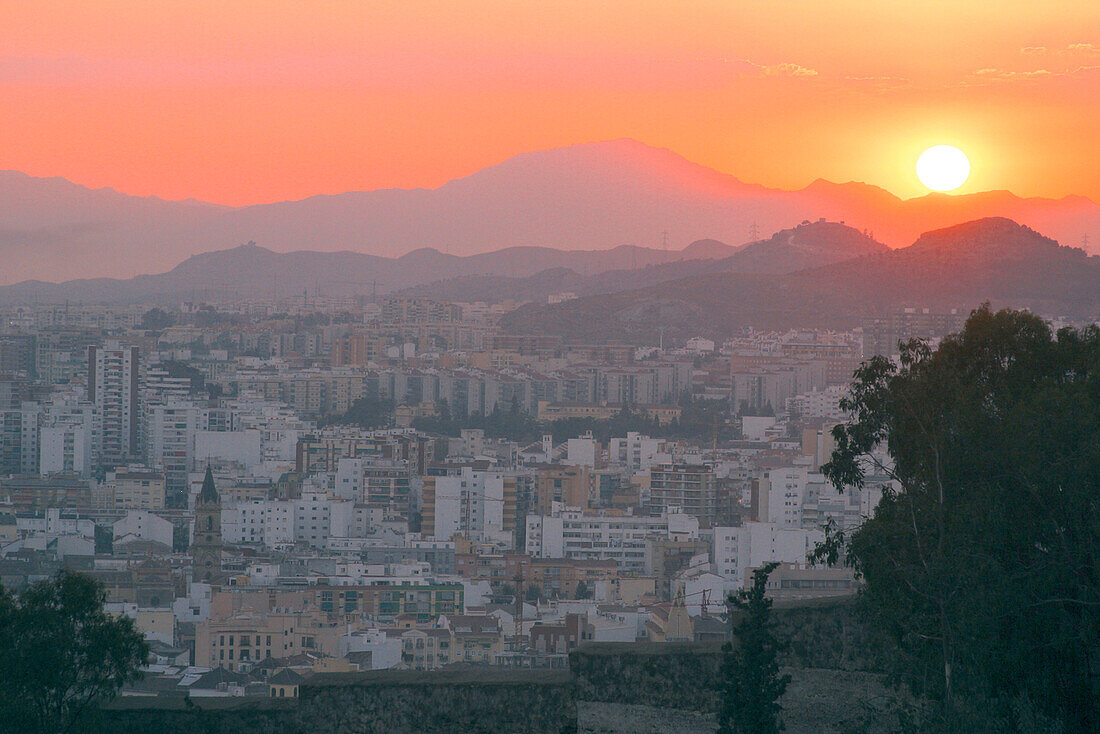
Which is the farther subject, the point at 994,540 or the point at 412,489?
the point at 412,489

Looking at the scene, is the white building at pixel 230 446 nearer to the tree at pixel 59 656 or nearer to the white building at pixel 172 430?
the white building at pixel 172 430

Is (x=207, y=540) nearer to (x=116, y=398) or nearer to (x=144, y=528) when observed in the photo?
(x=144, y=528)

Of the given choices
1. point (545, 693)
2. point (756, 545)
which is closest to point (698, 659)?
point (545, 693)

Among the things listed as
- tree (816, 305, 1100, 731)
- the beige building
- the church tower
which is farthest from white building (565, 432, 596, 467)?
tree (816, 305, 1100, 731)

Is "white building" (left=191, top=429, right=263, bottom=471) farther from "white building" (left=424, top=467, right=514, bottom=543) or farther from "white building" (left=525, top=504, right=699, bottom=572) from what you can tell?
"white building" (left=525, top=504, right=699, bottom=572)

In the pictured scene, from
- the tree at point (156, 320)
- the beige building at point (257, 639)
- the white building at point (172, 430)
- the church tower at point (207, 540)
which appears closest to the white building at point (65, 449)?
the white building at point (172, 430)

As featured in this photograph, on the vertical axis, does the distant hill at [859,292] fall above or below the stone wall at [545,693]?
above
